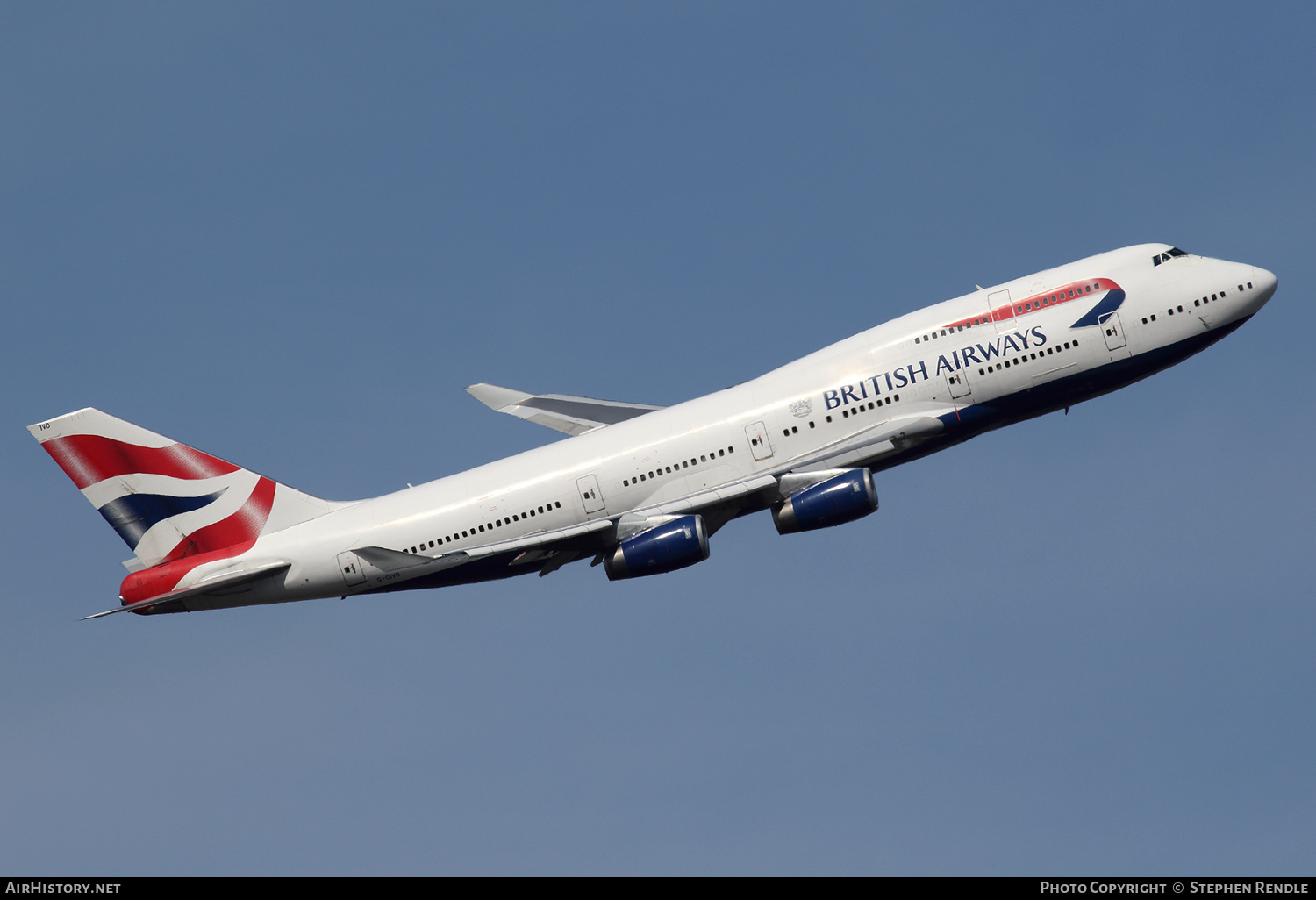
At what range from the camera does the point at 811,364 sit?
64562mm

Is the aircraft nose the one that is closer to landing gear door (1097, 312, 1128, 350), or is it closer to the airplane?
the airplane

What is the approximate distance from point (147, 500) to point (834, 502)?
3090 cm

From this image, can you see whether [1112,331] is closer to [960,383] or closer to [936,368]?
[960,383]

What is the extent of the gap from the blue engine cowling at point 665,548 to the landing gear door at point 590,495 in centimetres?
246

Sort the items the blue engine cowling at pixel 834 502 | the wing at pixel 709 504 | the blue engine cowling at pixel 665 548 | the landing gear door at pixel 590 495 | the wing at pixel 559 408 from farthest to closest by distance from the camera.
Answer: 1. the wing at pixel 559 408
2. the landing gear door at pixel 590 495
3. the wing at pixel 709 504
4. the blue engine cowling at pixel 665 548
5. the blue engine cowling at pixel 834 502

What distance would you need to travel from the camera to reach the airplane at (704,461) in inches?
2456

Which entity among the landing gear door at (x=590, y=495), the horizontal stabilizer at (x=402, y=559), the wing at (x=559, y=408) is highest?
the wing at (x=559, y=408)

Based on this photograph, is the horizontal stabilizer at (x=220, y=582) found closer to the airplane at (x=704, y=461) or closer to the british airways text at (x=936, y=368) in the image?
the airplane at (x=704, y=461)

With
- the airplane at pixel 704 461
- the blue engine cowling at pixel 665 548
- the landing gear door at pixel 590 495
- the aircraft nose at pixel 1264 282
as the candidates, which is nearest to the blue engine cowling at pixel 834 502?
the airplane at pixel 704 461

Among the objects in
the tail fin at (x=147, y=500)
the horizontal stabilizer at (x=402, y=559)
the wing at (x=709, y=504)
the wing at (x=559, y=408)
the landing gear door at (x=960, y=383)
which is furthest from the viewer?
the wing at (x=559, y=408)

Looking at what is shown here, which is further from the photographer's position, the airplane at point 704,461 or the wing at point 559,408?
the wing at point 559,408

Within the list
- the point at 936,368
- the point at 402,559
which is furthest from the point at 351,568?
the point at 936,368
